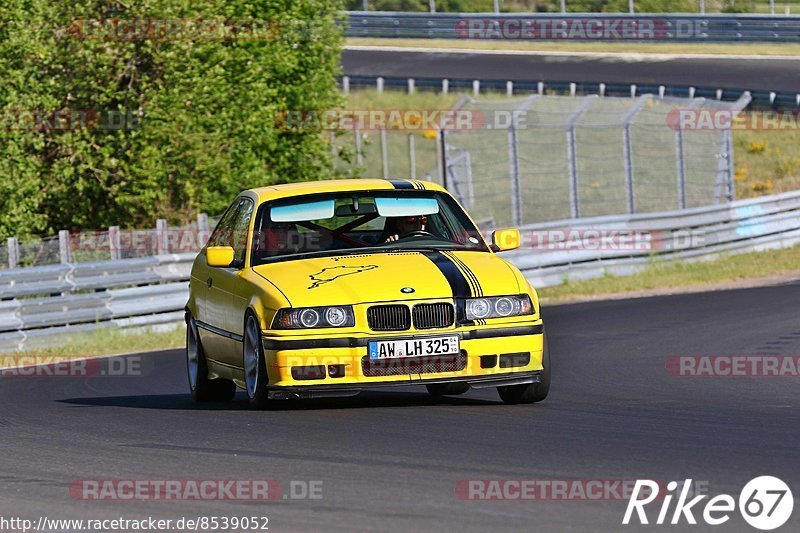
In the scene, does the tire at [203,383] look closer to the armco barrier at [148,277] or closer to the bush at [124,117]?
the armco barrier at [148,277]

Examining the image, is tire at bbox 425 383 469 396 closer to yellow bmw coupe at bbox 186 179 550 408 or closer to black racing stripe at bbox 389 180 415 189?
yellow bmw coupe at bbox 186 179 550 408

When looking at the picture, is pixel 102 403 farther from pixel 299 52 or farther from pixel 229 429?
pixel 299 52

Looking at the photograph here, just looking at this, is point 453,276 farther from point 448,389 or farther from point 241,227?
point 241,227

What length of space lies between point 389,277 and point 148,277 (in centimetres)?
1078

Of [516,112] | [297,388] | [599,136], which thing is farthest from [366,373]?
[599,136]

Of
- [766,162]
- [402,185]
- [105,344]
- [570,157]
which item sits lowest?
[766,162]

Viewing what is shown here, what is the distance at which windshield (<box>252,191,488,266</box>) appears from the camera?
419 inches

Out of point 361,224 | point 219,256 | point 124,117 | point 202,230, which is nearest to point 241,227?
point 219,256

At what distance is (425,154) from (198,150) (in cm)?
1836

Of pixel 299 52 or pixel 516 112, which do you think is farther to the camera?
pixel 299 52

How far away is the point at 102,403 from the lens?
11.8 meters

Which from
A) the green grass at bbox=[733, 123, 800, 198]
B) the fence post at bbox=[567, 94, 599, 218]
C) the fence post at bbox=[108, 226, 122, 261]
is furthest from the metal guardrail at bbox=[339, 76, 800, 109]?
the fence post at bbox=[108, 226, 122, 261]

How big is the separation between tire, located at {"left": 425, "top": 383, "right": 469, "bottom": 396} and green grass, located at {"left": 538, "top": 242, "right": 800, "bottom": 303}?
11760 millimetres

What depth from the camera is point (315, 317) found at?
9.53 meters
